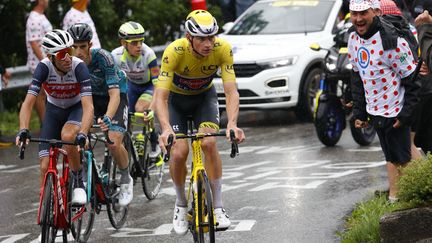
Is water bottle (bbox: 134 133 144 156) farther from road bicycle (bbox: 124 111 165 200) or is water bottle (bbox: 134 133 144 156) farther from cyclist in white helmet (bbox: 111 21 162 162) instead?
cyclist in white helmet (bbox: 111 21 162 162)

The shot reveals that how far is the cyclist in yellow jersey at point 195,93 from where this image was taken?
9328 mm

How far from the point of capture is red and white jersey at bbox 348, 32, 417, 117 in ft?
33.4

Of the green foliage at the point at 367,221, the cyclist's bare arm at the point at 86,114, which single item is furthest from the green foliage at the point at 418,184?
the cyclist's bare arm at the point at 86,114

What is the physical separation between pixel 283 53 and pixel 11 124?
4.28 m

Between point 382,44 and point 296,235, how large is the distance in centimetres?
177

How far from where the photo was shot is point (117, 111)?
11445mm

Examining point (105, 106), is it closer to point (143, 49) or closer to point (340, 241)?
point (143, 49)

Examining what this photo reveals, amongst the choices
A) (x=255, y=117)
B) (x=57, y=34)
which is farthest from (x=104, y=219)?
(x=255, y=117)

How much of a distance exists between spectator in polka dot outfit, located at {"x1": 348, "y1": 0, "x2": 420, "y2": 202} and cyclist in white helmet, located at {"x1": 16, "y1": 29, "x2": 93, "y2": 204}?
2349 mm

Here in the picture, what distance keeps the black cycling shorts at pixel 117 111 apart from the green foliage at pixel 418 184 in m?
3.66

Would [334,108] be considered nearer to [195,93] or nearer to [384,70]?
[384,70]

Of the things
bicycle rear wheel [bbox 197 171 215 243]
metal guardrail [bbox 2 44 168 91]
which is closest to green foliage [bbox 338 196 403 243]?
bicycle rear wheel [bbox 197 171 215 243]

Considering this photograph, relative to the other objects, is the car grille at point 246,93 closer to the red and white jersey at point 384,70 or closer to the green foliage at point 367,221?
the green foliage at point 367,221

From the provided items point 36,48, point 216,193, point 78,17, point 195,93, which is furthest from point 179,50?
point 78,17
